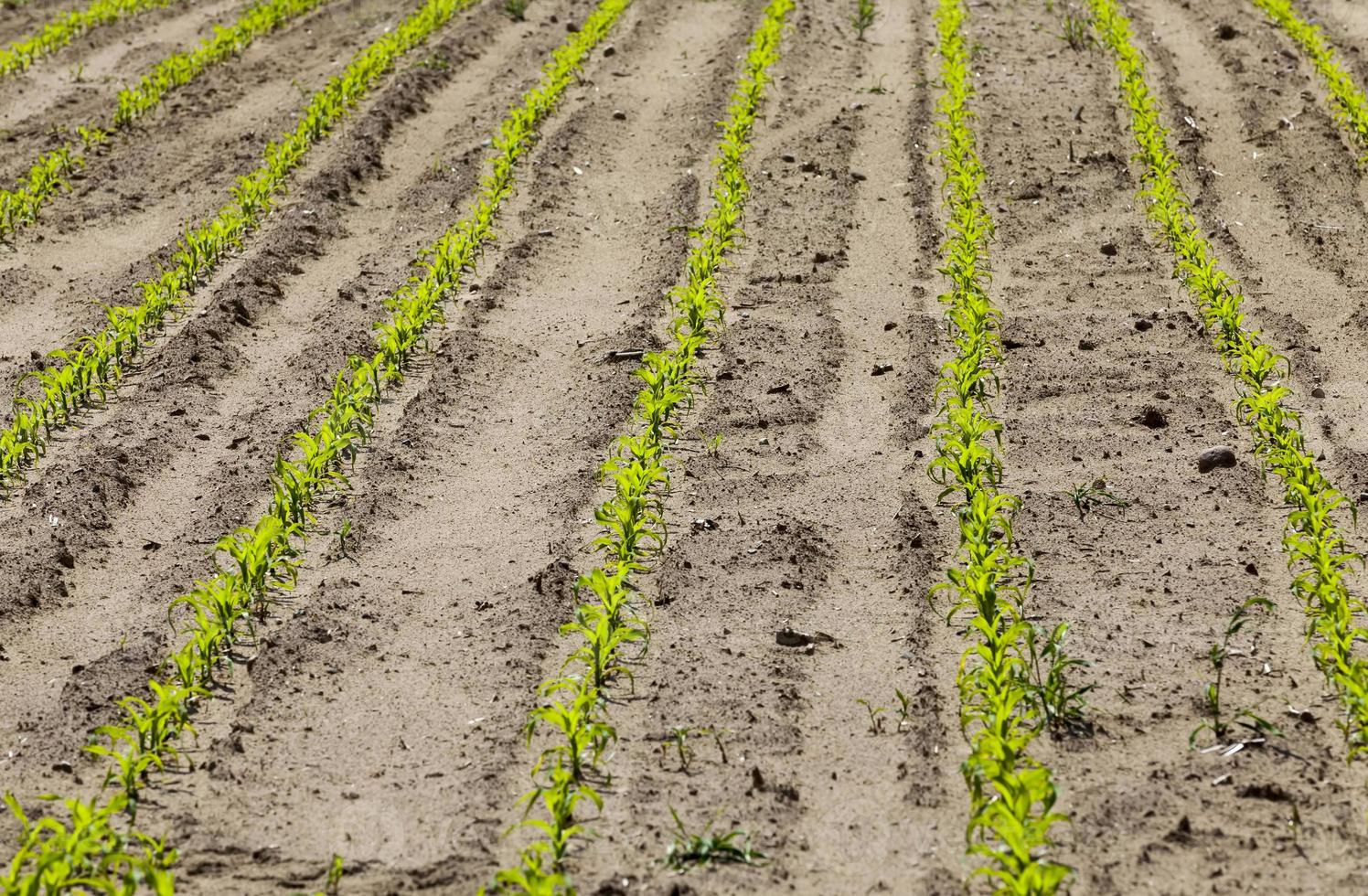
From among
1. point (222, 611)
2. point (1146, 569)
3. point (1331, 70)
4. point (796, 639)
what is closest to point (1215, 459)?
point (1146, 569)

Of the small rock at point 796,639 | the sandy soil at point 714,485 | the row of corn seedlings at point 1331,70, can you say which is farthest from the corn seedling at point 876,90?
the small rock at point 796,639

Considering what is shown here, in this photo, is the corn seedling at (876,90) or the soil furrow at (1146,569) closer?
the soil furrow at (1146,569)

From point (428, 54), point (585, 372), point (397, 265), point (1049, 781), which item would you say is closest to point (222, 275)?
point (397, 265)

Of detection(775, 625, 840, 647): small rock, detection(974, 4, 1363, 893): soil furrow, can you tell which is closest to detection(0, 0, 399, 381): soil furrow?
detection(775, 625, 840, 647): small rock

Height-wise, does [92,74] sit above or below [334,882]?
below

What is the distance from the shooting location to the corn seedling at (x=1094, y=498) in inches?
227

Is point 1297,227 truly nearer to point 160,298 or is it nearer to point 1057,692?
point 1057,692

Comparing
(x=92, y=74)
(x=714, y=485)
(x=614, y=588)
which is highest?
(x=614, y=588)

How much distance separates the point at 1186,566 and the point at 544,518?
92.0 inches

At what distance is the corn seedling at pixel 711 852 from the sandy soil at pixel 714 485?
0.05 meters

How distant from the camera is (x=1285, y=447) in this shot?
5867 millimetres

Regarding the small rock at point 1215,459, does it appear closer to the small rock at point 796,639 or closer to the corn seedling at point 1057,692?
the corn seedling at point 1057,692

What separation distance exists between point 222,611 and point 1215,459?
3.70 m

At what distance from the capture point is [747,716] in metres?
4.54
